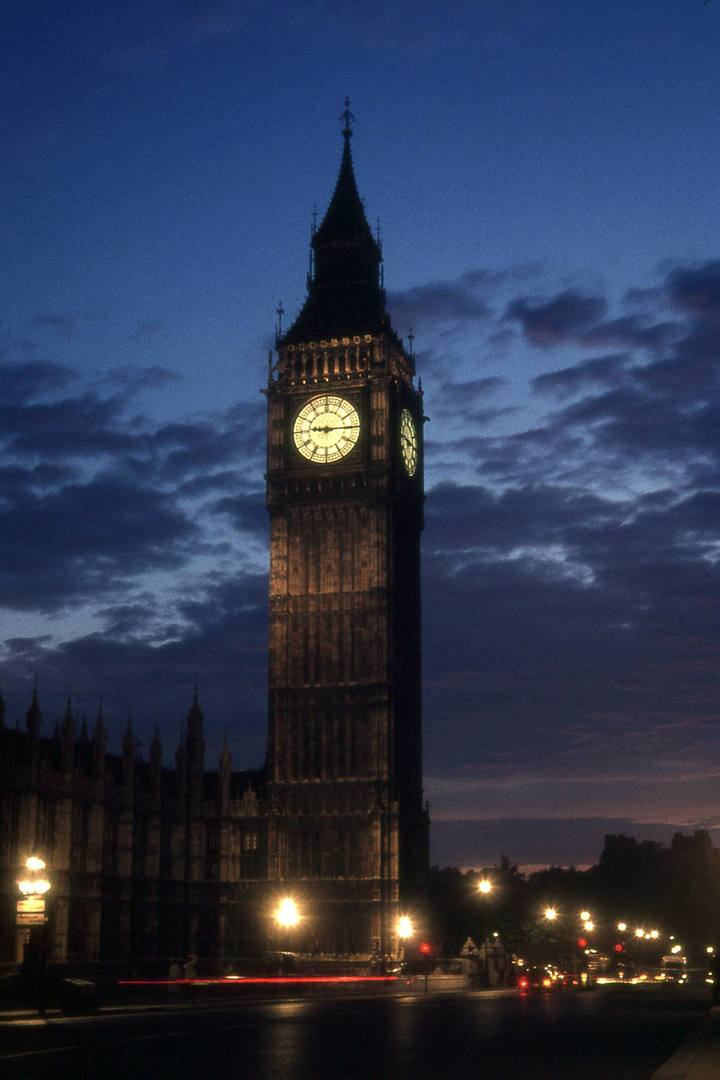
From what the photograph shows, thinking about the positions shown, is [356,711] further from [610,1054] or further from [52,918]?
[610,1054]

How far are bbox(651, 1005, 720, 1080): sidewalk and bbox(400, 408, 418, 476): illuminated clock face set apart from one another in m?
65.8

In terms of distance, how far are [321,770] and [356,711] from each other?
14.7 ft

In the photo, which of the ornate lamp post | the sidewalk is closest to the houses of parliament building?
the ornate lamp post

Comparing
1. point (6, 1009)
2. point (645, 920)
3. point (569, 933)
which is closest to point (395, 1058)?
point (6, 1009)

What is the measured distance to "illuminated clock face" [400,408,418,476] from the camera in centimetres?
9888

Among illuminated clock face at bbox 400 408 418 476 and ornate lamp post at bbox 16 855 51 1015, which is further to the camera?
illuminated clock face at bbox 400 408 418 476

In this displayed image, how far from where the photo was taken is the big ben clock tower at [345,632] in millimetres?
90312

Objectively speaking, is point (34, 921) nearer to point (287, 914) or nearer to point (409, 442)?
point (287, 914)

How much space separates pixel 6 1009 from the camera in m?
41.3

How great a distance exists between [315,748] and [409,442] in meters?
23.0

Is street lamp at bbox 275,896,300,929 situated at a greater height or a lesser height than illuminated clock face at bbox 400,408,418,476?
lesser

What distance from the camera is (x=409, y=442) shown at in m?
101

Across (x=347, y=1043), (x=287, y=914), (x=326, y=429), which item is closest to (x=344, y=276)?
(x=326, y=429)

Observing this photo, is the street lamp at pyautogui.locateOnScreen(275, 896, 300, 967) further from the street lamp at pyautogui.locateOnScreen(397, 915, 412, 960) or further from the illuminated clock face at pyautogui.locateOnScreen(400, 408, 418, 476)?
the illuminated clock face at pyautogui.locateOnScreen(400, 408, 418, 476)
